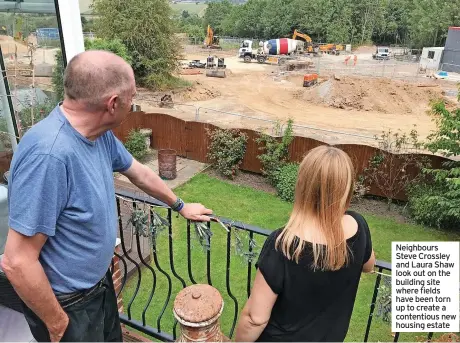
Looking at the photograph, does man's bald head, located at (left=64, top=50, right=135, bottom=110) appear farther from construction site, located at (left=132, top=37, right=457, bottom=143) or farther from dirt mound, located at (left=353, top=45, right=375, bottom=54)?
dirt mound, located at (left=353, top=45, right=375, bottom=54)

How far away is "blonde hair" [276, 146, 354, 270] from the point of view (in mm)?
1563

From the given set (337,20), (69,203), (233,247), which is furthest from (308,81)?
Result: (337,20)

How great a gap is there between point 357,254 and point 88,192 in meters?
1.22

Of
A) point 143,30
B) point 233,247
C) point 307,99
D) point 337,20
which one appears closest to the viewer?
point 233,247

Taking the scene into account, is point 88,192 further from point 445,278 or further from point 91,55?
point 445,278

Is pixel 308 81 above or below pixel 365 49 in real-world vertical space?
below

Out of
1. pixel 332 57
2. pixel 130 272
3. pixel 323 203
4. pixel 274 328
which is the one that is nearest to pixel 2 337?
pixel 274 328

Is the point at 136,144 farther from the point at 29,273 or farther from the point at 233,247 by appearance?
the point at 29,273

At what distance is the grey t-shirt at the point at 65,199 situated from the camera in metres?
1.50

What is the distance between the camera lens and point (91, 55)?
62.5 inches

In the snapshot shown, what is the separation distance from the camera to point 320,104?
23312 mm

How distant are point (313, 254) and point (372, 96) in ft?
77.0

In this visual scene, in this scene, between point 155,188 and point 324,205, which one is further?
point 155,188

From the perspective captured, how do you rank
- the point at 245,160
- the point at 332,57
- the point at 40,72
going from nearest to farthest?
the point at 40,72 < the point at 245,160 < the point at 332,57
